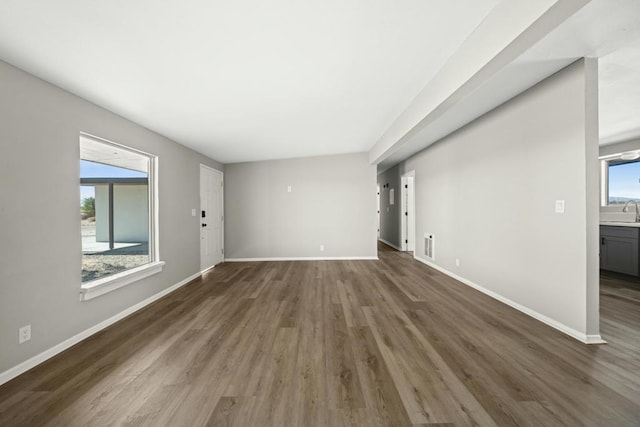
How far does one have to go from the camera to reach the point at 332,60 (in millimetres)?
2182

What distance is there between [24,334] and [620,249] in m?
7.59

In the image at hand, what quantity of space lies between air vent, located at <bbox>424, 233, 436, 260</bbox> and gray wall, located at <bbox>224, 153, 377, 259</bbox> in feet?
3.79

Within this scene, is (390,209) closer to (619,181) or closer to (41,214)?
(619,181)

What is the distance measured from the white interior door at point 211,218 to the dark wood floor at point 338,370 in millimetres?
2019

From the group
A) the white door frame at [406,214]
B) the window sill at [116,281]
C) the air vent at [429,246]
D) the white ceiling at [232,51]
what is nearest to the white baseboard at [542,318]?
the air vent at [429,246]

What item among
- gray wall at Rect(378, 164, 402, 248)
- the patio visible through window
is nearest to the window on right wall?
gray wall at Rect(378, 164, 402, 248)

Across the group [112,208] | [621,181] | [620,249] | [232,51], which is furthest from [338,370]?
[112,208]

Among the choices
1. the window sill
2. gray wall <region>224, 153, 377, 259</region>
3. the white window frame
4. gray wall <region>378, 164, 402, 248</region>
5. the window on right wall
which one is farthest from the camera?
gray wall <region>378, 164, 402, 248</region>

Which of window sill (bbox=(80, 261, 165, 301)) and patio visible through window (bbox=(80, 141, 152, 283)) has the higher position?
patio visible through window (bbox=(80, 141, 152, 283))

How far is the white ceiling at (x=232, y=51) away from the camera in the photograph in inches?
60.0

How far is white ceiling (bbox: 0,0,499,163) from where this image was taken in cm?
152

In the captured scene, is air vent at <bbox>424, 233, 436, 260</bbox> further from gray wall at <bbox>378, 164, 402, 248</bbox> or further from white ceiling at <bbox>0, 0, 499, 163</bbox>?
white ceiling at <bbox>0, 0, 499, 163</bbox>

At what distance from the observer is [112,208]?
229 inches

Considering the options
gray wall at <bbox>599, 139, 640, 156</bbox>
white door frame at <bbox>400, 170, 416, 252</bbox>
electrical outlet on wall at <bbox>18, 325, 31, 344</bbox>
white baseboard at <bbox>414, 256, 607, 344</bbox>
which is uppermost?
gray wall at <bbox>599, 139, 640, 156</bbox>
